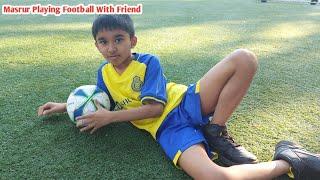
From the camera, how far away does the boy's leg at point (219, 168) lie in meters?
1.47

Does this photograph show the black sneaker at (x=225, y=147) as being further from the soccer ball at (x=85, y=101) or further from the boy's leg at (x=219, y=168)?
the soccer ball at (x=85, y=101)

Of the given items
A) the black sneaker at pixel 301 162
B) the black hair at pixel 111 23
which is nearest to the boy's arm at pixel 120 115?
the black hair at pixel 111 23

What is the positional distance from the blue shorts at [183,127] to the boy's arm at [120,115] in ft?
0.27

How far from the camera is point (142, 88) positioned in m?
1.80

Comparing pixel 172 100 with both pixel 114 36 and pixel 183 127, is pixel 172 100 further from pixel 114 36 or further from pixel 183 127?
pixel 114 36

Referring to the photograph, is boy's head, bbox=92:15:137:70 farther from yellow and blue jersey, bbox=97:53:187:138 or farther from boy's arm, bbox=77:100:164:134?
boy's arm, bbox=77:100:164:134

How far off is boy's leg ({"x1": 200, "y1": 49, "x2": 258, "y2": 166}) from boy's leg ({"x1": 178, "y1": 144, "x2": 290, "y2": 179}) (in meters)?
0.18

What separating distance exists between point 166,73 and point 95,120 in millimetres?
1149

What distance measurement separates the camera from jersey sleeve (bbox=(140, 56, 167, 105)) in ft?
5.72

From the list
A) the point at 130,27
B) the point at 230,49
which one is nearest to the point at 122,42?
the point at 130,27

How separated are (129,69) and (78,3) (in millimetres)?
5584

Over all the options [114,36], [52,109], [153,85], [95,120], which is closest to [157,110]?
[153,85]

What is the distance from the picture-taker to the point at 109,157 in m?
1.66

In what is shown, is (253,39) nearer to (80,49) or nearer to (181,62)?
(181,62)
